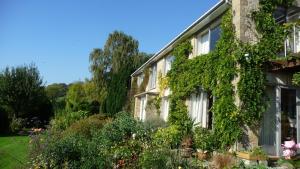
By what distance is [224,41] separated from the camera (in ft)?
42.2

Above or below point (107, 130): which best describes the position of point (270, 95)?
above

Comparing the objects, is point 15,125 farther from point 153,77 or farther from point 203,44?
point 203,44

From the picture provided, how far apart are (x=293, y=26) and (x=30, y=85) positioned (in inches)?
921

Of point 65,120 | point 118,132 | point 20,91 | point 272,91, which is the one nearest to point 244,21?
point 272,91

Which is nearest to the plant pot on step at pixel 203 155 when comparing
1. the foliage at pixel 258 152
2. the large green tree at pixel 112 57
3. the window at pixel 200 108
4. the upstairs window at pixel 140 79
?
the foliage at pixel 258 152

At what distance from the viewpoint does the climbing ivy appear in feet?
38.7

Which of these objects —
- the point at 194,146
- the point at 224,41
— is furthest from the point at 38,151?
the point at 224,41

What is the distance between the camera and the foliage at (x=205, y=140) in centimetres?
1260

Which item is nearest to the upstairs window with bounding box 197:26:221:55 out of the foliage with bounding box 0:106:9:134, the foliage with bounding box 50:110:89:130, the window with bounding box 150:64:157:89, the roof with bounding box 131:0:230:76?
the roof with bounding box 131:0:230:76

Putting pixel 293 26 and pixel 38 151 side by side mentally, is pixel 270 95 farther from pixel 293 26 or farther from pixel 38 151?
pixel 38 151

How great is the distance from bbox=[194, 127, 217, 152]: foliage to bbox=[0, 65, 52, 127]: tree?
788 inches

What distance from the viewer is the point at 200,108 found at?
49.4 ft

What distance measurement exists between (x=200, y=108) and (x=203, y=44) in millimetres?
3404

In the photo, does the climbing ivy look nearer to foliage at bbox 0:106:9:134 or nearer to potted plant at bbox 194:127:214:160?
potted plant at bbox 194:127:214:160
